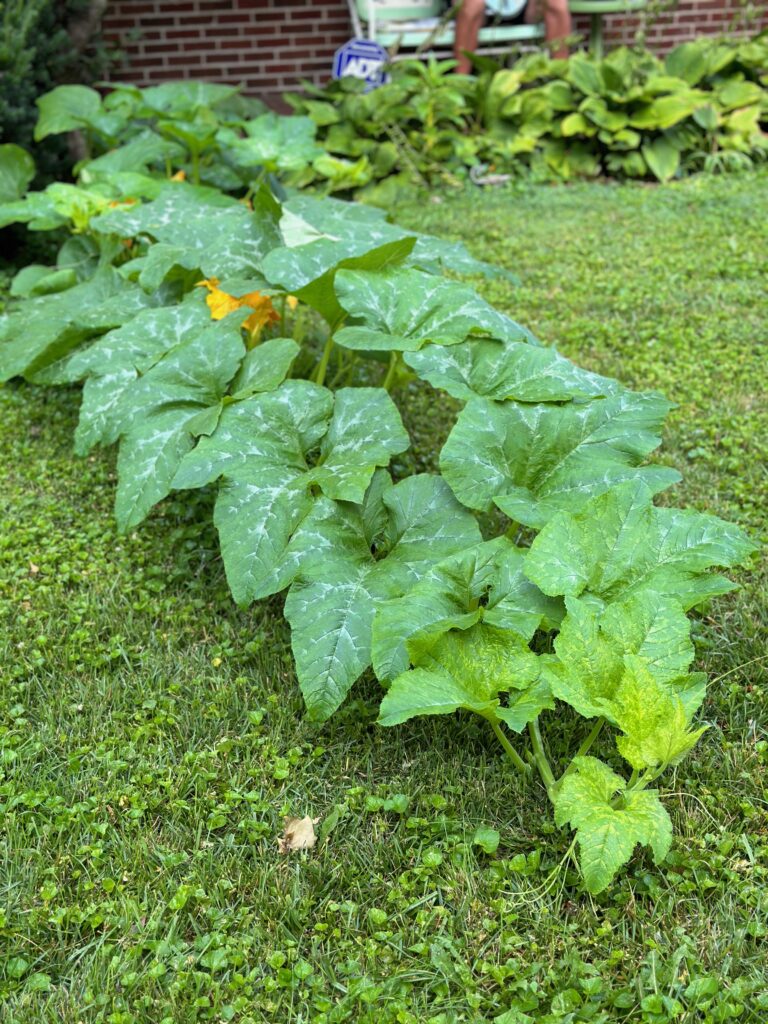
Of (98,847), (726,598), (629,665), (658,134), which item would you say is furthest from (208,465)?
(658,134)

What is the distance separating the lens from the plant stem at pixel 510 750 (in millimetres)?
1597

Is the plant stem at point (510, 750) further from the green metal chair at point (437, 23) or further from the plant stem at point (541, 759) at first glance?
the green metal chair at point (437, 23)

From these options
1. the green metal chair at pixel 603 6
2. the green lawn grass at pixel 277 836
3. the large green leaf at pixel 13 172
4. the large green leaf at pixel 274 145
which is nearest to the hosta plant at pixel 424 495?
the green lawn grass at pixel 277 836

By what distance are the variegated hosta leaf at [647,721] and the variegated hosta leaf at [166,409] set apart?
115 centimetres

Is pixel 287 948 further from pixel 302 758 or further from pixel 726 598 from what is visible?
pixel 726 598

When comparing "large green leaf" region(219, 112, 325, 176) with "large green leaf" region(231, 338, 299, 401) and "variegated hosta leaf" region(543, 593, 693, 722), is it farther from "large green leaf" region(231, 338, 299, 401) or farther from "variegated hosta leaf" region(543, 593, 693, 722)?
"variegated hosta leaf" region(543, 593, 693, 722)

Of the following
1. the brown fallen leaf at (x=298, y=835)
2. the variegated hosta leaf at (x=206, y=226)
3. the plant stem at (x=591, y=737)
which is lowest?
the brown fallen leaf at (x=298, y=835)

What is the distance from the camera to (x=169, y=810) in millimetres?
1605

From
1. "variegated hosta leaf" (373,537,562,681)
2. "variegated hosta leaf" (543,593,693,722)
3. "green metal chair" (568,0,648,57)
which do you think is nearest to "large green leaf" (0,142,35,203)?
"variegated hosta leaf" (373,537,562,681)

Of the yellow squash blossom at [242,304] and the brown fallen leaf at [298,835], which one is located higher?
the yellow squash blossom at [242,304]

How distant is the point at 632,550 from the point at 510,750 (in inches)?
17.9

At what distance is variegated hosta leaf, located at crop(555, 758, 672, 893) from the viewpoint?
1358 millimetres

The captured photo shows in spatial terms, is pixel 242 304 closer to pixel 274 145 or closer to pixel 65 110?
pixel 274 145

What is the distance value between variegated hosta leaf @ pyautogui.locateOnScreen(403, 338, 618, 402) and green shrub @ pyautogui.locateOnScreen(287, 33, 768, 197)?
10.4 feet
